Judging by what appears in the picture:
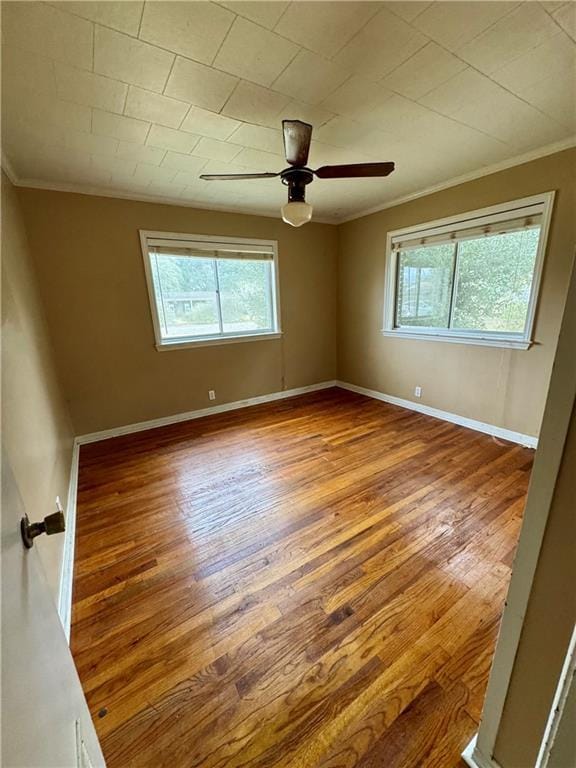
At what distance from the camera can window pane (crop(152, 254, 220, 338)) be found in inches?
137

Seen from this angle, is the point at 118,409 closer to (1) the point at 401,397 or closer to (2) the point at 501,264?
(1) the point at 401,397

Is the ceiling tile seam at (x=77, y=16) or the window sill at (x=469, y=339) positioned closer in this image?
the ceiling tile seam at (x=77, y=16)

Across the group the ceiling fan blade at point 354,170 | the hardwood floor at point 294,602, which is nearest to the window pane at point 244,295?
the hardwood floor at point 294,602

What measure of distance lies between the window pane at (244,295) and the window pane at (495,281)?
89.9 inches

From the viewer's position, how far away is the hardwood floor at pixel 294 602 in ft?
3.46

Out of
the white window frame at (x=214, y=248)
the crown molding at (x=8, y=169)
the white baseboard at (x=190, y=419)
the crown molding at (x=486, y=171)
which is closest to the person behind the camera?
the white baseboard at (x=190, y=419)

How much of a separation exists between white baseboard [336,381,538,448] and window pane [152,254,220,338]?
238 centimetres

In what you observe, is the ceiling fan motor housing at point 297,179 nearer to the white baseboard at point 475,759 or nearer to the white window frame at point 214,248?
the white window frame at point 214,248

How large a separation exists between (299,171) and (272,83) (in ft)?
1.58

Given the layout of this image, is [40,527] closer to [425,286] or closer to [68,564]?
[68,564]

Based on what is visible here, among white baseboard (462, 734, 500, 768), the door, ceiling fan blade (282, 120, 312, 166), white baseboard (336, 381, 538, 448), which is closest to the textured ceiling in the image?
ceiling fan blade (282, 120, 312, 166)

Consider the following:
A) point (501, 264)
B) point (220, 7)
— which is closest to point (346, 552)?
point (220, 7)

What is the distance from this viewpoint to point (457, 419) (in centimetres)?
344

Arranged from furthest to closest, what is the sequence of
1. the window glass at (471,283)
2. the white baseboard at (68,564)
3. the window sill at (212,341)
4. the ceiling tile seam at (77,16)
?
the window sill at (212,341) < the window glass at (471,283) < the white baseboard at (68,564) < the ceiling tile seam at (77,16)
